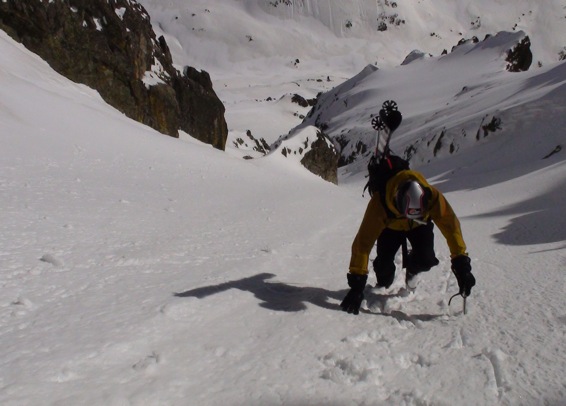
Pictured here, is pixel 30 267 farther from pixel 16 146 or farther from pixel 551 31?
pixel 551 31

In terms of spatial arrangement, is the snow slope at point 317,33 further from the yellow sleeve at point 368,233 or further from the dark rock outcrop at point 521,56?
the yellow sleeve at point 368,233

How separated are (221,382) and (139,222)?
3826 mm

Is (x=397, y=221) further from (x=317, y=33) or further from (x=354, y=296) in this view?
(x=317, y=33)

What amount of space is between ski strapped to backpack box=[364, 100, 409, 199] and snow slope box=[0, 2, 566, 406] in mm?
919

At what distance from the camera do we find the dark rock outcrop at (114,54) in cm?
1677

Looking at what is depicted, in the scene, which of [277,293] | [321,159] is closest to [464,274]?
[277,293]

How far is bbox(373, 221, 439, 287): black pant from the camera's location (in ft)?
11.6

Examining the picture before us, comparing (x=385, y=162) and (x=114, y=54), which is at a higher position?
(x=114, y=54)

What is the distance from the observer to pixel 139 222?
18.6ft

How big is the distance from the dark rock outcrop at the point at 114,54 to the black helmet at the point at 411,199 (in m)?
17.5

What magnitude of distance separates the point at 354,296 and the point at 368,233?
481 mm

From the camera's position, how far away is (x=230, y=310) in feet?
10.3

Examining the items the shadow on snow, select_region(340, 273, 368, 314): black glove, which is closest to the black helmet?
select_region(340, 273, 368, 314): black glove

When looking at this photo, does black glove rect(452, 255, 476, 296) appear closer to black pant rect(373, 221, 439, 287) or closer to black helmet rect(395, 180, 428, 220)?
black pant rect(373, 221, 439, 287)
